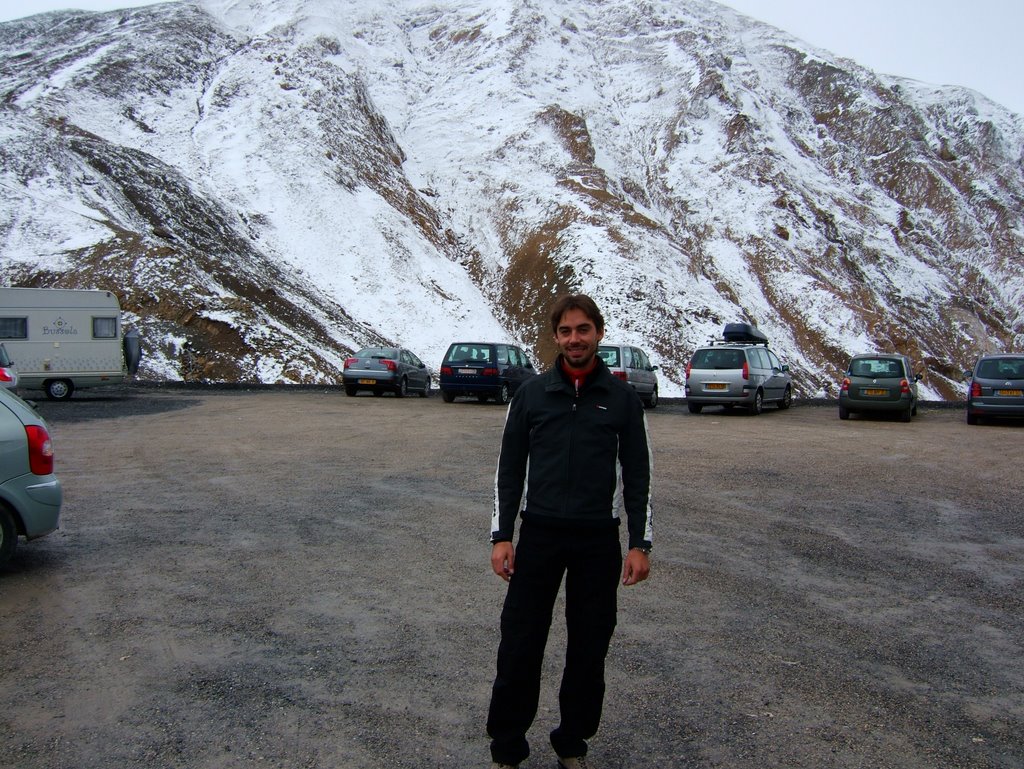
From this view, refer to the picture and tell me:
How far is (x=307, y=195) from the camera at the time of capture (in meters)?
49.8

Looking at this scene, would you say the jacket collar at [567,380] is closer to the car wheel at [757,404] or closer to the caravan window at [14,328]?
the car wheel at [757,404]

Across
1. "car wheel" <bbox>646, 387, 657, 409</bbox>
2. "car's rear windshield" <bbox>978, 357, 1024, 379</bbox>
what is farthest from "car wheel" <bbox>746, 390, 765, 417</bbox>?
"car's rear windshield" <bbox>978, 357, 1024, 379</bbox>

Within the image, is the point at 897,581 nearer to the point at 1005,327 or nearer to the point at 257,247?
the point at 257,247

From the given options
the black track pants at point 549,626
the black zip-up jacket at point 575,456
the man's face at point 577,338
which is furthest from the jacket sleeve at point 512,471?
the man's face at point 577,338

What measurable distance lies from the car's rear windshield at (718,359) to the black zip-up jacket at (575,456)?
18.3 metres

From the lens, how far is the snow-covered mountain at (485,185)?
1459 inches

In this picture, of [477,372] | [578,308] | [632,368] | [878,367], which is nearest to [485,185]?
[477,372]

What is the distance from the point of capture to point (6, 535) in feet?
20.2

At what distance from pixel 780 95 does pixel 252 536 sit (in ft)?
281

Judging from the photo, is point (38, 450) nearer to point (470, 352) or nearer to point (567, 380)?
point (567, 380)

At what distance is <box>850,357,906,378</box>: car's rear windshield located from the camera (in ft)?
68.0

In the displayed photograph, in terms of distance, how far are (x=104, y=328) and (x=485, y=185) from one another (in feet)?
126

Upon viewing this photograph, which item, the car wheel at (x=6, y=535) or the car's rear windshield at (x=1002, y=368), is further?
the car's rear windshield at (x=1002, y=368)

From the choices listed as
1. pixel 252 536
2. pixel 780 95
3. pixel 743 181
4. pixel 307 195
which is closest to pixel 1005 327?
pixel 743 181
